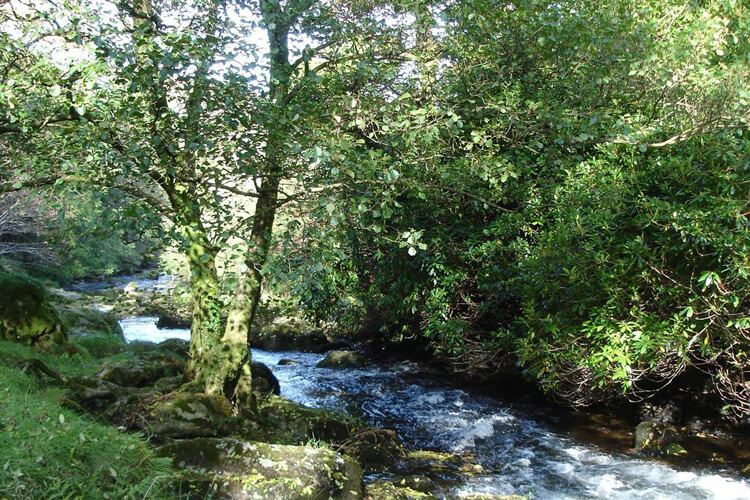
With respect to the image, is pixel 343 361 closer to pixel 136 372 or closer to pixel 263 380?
pixel 263 380

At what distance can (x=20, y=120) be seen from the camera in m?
6.43

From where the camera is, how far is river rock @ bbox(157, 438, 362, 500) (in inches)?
196

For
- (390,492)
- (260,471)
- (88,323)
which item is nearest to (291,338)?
(88,323)

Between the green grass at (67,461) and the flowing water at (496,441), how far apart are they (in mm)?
4005

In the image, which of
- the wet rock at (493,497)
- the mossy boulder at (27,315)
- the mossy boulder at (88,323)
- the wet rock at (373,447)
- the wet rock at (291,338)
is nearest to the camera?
the wet rock at (493,497)

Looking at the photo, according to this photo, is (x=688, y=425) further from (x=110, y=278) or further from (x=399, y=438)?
(x=110, y=278)

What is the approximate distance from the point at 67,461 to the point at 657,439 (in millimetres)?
8101

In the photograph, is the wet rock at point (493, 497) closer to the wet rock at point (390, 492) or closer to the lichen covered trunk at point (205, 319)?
the wet rock at point (390, 492)

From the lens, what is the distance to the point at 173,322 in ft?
77.2

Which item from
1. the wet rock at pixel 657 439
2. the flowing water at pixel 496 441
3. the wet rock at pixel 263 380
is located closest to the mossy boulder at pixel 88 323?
the flowing water at pixel 496 441

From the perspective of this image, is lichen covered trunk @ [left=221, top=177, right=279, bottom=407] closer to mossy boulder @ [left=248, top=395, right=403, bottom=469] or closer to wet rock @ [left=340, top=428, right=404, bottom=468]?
mossy boulder @ [left=248, top=395, right=403, bottom=469]

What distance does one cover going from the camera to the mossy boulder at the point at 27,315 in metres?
10.2

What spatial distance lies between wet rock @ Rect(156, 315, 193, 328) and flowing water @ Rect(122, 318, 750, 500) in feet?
35.3

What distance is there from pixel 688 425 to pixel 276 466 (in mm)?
7243
